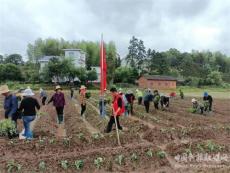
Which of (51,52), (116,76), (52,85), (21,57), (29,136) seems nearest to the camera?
(29,136)

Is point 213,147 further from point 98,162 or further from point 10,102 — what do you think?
point 10,102

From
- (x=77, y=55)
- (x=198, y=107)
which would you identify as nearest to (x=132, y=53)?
(x=77, y=55)

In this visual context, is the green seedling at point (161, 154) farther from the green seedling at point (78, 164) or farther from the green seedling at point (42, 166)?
the green seedling at point (42, 166)

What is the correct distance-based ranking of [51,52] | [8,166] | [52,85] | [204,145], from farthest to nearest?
[51,52], [52,85], [204,145], [8,166]

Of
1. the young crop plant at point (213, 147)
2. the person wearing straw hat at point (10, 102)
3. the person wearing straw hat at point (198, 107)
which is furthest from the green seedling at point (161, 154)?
the person wearing straw hat at point (198, 107)

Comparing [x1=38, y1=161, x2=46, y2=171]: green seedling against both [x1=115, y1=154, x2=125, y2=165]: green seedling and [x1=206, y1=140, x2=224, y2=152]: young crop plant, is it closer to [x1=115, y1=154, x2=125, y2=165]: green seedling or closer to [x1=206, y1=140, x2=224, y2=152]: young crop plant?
[x1=115, y1=154, x2=125, y2=165]: green seedling

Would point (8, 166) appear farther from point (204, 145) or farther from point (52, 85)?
point (52, 85)

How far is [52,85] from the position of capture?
7450 centimetres

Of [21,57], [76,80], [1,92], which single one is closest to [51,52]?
[21,57]

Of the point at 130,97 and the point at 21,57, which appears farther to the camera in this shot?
the point at 21,57

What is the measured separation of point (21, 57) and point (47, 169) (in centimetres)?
11749

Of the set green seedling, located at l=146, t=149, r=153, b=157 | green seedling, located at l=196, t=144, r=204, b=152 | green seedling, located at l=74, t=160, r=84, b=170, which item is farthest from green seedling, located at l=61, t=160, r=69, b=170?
green seedling, located at l=196, t=144, r=204, b=152

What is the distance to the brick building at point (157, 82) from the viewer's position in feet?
273

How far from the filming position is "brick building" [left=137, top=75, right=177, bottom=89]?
273ft
